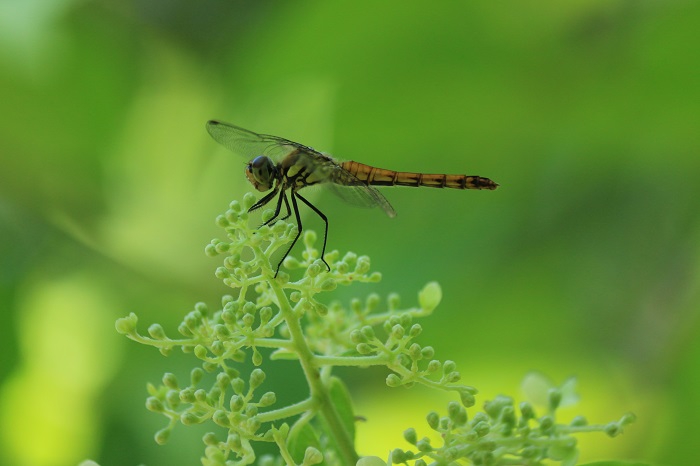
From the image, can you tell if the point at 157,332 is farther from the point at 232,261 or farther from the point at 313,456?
the point at 313,456

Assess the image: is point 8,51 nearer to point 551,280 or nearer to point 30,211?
point 30,211

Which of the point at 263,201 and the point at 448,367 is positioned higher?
the point at 263,201

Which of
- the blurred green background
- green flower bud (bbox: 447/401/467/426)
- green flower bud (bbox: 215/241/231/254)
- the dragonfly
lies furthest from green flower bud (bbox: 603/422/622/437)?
the blurred green background

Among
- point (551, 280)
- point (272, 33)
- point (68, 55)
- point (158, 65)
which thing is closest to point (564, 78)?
point (551, 280)

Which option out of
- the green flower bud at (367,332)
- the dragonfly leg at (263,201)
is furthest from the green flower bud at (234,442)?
the dragonfly leg at (263,201)

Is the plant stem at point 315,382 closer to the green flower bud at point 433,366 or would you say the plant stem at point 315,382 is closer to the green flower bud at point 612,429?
the green flower bud at point 433,366

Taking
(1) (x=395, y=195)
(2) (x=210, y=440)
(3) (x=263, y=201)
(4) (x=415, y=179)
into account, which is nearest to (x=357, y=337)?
(2) (x=210, y=440)
